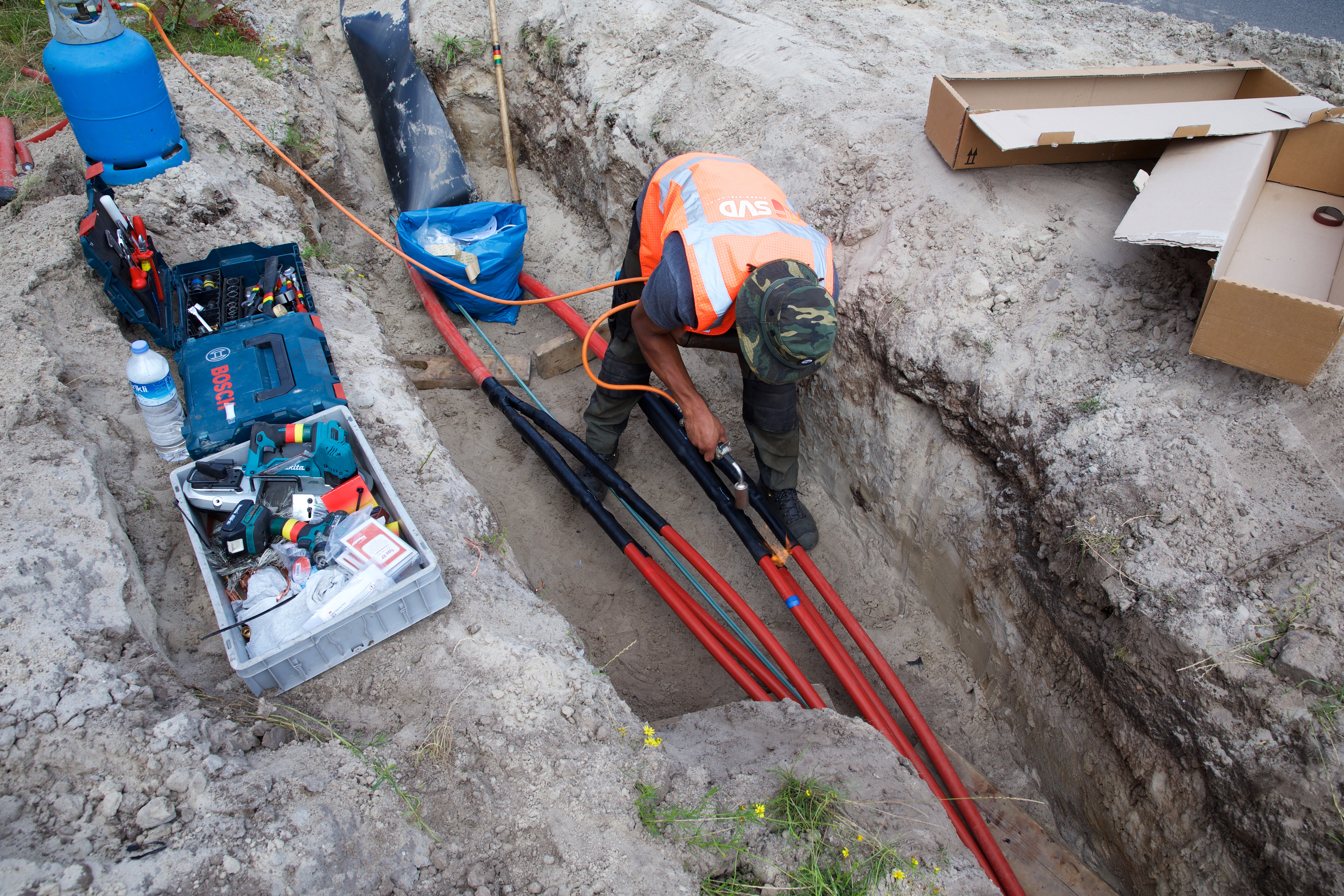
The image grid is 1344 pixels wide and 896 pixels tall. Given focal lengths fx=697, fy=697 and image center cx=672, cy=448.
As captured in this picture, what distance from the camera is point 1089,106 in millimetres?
2750

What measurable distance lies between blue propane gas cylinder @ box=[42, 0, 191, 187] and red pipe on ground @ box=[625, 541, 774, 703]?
2827 millimetres

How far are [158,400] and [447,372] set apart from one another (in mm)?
1589

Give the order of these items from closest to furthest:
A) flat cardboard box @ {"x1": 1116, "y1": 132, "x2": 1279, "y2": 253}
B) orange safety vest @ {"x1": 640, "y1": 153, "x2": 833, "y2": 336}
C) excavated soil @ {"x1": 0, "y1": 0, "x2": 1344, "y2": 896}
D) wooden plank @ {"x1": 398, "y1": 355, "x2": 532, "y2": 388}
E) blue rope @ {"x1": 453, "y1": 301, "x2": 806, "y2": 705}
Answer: excavated soil @ {"x1": 0, "y1": 0, "x2": 1344, "y2": 896}, flat cardboard box @ {"x1": 1116, "y1": 132, "x2": 1279, "y2": 253}, orange safety vest @ {"x1": 640, "y1": 153, "x2": 833, "y2": 336}, blue rope @ {"x1": 453, "y1": 301, "x2": 806, "y2": 705}, wooden plank @ {"x1": 398, "y1": 355, "x2": 532, "y2": 388}

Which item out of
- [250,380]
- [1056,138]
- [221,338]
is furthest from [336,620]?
[1056,138]

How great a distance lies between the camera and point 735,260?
7.39 ft

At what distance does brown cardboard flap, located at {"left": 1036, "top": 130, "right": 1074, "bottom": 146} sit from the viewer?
237cm

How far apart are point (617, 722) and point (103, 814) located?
1100 millimetres

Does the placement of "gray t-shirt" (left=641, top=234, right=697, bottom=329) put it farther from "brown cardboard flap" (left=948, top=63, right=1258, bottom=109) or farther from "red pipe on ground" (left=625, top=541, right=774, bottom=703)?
"brown cardboard flap" (left=948, top=63, right=1258, bottom=109)

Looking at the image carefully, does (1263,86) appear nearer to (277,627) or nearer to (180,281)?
(277,627)

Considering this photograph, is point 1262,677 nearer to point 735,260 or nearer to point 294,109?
point 735,260

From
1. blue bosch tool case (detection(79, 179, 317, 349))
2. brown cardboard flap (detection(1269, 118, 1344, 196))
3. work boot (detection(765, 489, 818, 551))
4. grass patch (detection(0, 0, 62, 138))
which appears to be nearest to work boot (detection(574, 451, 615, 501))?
work boot (detection(765, 489, 818, 551))

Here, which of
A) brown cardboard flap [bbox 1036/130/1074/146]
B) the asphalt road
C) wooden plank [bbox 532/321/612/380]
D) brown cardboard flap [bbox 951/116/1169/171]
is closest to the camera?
brown cardboard flap [bbox 1036/130/1074/146]

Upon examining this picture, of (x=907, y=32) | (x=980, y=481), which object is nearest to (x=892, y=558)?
(x=980, y=481)

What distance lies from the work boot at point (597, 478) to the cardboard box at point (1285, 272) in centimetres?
222
